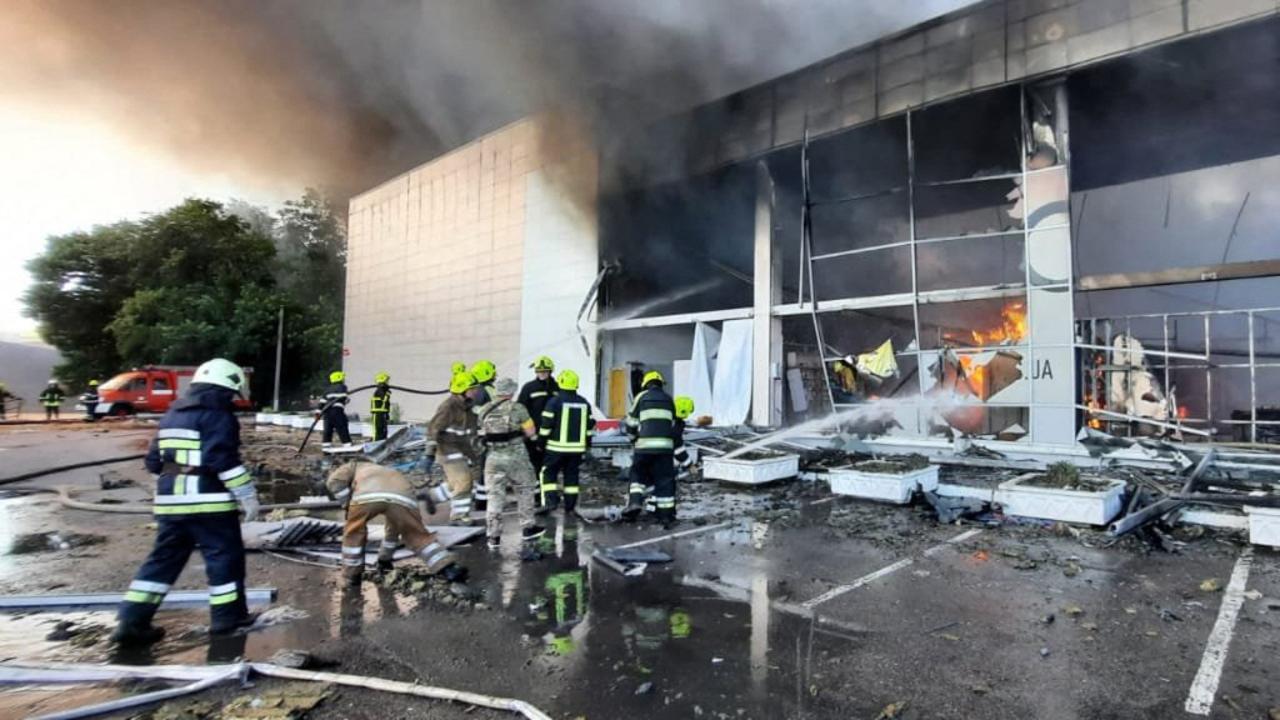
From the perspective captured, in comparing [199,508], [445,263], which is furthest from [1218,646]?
[445,263]

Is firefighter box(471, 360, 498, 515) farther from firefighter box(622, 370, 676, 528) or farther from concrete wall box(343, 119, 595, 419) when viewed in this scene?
concrete wall box(343, 119, 595, 419)

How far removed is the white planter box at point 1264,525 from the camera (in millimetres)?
4848

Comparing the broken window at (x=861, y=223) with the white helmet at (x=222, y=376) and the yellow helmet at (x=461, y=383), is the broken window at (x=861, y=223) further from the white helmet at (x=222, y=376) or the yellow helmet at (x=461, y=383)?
the white helmet at (x=222, y=376)

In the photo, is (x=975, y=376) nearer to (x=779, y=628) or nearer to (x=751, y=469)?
(x=751, y=469)

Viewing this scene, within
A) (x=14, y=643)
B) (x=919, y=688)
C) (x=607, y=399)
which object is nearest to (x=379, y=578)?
(x=14, y=643)

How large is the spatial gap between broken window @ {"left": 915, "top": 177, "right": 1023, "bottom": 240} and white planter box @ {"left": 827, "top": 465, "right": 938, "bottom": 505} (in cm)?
701

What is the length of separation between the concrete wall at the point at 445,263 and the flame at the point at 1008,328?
8.65m

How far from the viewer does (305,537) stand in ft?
17.0

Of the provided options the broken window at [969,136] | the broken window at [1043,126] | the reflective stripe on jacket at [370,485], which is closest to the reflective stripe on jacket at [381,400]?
the reflective stripe on jacket at [370,485]

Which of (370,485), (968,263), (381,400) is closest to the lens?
(370,485)

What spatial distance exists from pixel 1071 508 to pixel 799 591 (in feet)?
10.8

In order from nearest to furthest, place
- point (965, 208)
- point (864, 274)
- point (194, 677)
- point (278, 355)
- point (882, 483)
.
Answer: point (194, 677)
point (882, 483)
point (965, 208)
point (864, 274)
point (278, 355)

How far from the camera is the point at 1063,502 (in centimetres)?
570

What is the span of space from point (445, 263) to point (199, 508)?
617 inches
